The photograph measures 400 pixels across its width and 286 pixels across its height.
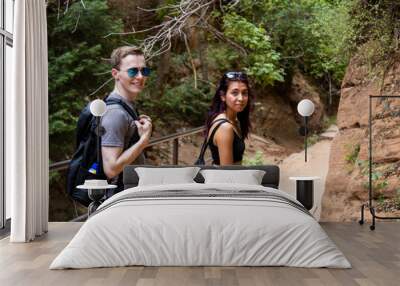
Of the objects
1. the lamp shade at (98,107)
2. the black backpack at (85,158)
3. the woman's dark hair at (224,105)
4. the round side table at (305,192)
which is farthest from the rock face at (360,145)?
the lamp shade at (98,107)

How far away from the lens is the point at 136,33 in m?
6.49

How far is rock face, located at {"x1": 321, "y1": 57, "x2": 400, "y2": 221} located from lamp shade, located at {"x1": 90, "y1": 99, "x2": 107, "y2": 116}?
95.5 inches

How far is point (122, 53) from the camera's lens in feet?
20.8

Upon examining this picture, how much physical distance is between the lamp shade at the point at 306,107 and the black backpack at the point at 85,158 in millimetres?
1655

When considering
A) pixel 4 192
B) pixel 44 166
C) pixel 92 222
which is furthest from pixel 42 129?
pixel 92 222

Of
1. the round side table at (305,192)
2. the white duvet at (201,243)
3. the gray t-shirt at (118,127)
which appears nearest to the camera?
the white duvet at (201,243)

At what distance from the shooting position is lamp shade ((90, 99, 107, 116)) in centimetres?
571

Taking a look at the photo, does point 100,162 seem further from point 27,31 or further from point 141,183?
point 27,31

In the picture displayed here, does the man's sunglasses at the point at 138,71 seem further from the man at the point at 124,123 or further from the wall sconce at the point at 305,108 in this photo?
the wall sconce at the point at 305,108

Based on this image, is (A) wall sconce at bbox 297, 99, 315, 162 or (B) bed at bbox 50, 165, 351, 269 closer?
(B) bed at bbox 50, 165, 351, 269

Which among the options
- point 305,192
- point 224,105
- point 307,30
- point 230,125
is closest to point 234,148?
point 230,125

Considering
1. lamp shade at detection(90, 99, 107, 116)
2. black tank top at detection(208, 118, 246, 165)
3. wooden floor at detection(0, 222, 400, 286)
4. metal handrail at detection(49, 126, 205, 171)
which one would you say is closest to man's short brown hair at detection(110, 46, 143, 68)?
lamp shade at detection(90, 99, 107, 116)

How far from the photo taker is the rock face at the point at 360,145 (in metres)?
6.17

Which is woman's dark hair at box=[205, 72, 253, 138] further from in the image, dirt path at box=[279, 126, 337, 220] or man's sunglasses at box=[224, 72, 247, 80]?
dirt path at box=[279, 126, 337, 220]
